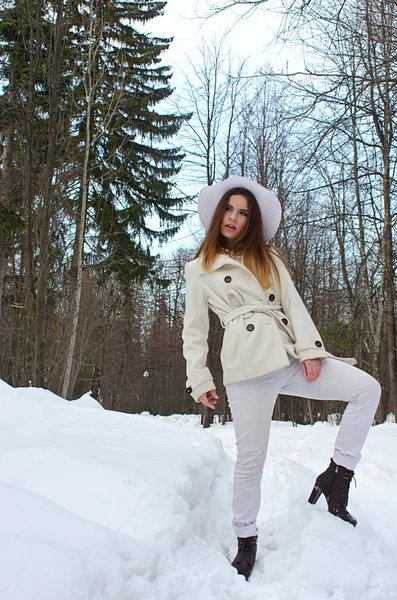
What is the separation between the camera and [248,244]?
8.84ft

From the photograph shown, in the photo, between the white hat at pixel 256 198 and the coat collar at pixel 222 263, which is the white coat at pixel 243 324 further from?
the white hat at pixel 256 198

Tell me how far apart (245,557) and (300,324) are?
120 centimetres

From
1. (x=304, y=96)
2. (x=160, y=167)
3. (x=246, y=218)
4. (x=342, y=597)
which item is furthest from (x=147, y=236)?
(x=342, y=597)

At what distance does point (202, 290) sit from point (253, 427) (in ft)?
2.62

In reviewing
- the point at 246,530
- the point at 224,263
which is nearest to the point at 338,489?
the point at 246,530

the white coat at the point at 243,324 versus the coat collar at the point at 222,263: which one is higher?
the coat collar at the point at 222,263

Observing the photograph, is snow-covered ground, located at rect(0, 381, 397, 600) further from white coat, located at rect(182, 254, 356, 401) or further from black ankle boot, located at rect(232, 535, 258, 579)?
white coat, located at rect(182, 254, 356, 401)

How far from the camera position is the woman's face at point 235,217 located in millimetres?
2705

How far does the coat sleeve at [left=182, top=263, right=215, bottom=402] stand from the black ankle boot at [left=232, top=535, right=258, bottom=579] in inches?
29.7

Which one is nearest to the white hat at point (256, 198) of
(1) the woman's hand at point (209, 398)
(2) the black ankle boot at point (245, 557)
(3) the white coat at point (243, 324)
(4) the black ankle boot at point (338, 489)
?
(3) the white coat at point (243, 324)

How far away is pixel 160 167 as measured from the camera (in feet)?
59.9

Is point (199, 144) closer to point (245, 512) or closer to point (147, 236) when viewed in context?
point (147, 236)

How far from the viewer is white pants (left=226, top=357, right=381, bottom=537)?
2424mm

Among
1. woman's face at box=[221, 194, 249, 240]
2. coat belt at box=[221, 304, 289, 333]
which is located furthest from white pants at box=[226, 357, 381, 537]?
woman's face at box=[221, 194, 249, 240]
